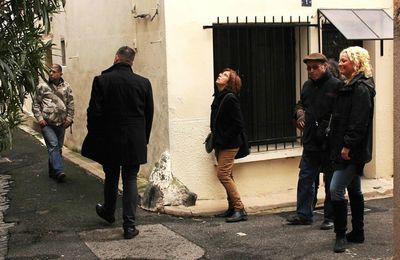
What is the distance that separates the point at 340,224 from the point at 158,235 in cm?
180

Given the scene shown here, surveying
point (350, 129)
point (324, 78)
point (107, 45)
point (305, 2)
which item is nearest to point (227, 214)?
point (324, 78)

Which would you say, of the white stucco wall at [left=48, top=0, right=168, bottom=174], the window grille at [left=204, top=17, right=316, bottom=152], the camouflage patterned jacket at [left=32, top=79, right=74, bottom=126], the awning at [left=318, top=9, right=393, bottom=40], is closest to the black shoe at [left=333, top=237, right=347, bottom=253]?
the window grille at [left=204, top=17, right=316, bottom=152]

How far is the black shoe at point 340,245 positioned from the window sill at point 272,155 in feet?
7.88

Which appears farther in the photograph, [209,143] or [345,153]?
[209,143]

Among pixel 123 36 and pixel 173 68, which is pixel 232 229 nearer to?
pixel 173 68

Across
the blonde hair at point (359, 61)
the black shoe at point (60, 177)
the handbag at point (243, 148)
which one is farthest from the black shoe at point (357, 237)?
the black shoe at point (60, 177)

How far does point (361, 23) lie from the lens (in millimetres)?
8242

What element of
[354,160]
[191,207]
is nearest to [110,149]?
[191,207]

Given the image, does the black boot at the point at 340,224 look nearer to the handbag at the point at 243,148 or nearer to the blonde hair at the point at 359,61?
the blonde hair at the point at 359,61

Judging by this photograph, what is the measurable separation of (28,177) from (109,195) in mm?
2932

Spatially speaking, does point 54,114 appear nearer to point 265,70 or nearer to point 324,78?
point 265,70

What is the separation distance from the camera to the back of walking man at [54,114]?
8312 mm

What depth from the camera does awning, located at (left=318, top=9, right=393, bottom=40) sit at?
26.3ft

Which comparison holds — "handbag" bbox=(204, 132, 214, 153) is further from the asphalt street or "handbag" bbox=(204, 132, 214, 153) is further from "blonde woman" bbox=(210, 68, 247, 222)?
the asphalt street
